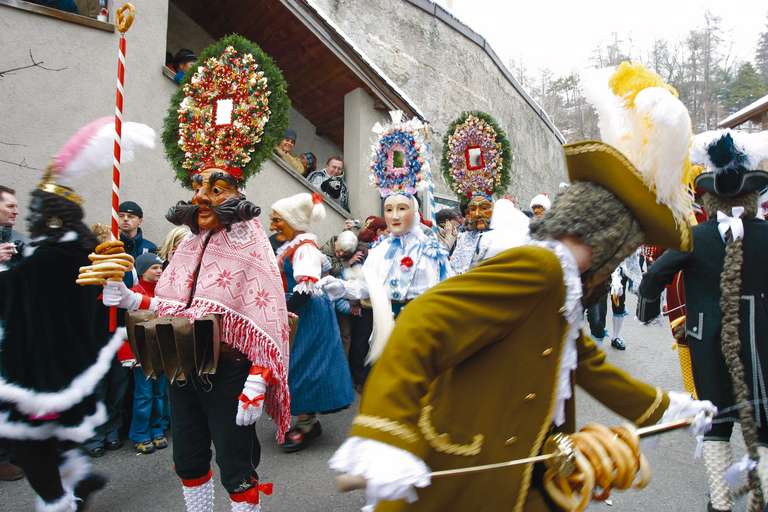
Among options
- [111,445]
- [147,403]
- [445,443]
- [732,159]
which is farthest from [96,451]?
[732,159]

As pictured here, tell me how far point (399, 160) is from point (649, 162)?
3.85 metres

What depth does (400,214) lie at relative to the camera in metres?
4.96

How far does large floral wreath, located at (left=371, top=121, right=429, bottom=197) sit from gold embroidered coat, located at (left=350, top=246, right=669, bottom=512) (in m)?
3.61

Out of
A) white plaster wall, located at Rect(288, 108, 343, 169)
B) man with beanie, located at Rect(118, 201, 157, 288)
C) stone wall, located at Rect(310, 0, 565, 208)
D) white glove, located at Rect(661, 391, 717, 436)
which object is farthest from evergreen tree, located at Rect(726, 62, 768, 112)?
white glove, located at Rect(661, 391, 717, 436)

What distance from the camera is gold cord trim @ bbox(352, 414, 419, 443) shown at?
1344 millimetres

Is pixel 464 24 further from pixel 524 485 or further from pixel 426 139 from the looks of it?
pixel 524 485

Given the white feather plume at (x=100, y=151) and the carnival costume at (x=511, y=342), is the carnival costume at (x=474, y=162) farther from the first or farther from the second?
the carnival costume at (x=511, y=342)

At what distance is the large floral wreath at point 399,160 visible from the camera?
531 centimetres

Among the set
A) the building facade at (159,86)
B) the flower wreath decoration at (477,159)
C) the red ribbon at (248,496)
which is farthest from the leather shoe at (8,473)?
the flower wreath decoration at (477,159)

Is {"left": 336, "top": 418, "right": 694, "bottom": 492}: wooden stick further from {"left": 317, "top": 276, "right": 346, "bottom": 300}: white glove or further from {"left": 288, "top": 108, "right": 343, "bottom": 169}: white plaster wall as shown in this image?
{"left": 288, "top": 108, "right": 343, "bottom": 169}: white plaster wall

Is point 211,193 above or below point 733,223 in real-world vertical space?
above

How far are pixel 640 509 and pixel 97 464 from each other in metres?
4.11

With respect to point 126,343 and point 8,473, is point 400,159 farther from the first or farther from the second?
point 8,473

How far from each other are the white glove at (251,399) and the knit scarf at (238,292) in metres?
0.10
